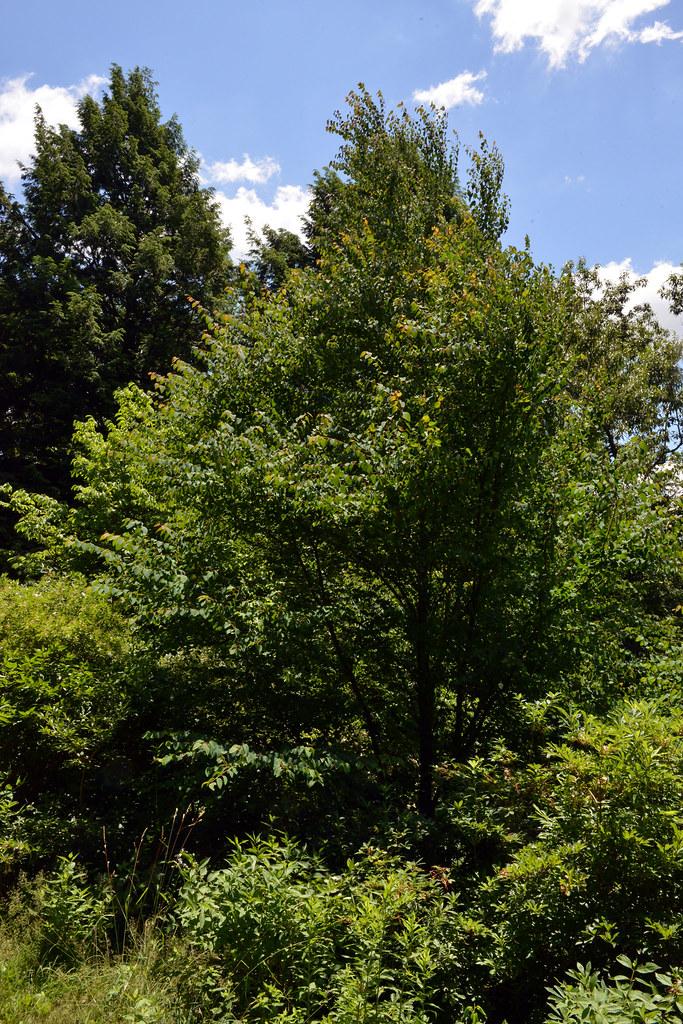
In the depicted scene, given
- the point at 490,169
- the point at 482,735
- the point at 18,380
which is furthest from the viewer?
the point at 18,380

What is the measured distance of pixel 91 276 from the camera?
18547 millimetres

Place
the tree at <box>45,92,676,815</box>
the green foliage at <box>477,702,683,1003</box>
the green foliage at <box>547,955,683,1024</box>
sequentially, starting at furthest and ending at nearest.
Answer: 1. the tree at <box>45,92,676,815</box>
2. the green foliage at <box>477,702,683,1003</box>
3. the green foliage at <box>547,955,683,1024</box>

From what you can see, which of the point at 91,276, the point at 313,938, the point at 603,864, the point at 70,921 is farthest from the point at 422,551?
the point at 91,276

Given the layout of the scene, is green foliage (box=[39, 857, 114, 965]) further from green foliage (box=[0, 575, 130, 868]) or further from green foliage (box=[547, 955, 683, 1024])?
green foliage (box=[547, 955, 683, 1024])

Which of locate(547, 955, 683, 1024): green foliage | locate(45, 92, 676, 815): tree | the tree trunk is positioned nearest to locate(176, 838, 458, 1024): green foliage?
locate(547, 955, 683, 1024): green foliage

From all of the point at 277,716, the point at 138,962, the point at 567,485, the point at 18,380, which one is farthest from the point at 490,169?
the point at 18,380

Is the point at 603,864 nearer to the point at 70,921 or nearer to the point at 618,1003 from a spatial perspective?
the point at 618,1003

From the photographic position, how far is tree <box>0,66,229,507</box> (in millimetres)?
17125

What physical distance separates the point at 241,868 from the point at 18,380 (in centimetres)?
1841

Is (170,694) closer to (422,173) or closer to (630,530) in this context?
(630,530)

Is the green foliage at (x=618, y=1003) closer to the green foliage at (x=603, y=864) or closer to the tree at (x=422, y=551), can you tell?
the green foliage at (x=603, y=864)

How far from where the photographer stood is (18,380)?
1783cm

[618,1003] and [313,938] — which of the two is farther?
[313,938]

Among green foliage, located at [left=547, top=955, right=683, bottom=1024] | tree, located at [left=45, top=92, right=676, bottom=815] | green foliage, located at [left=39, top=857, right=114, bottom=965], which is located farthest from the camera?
tree, located at [left=45, top=92, right=676, bottom=815]
